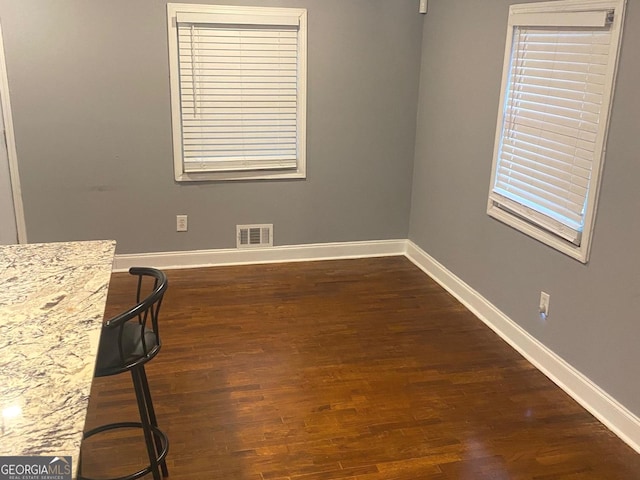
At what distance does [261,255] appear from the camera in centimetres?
493

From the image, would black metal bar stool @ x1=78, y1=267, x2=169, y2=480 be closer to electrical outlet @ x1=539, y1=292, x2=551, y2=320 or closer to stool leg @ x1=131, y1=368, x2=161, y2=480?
stool leg @ x1=131, y1=368, x2=161, y2=480

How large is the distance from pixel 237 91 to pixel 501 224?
2.15 m

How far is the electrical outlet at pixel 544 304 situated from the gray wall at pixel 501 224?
3cm

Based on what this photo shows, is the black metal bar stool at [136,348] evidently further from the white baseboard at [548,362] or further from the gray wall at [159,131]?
the gray wall at [159,131]

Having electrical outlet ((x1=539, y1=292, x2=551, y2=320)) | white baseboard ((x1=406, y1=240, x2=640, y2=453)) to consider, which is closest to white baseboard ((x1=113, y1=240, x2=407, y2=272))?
white baseboard ((x1=406, y1=240, x2=640, y2=453))

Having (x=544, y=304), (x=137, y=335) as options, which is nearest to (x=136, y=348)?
(x=137, y=335)

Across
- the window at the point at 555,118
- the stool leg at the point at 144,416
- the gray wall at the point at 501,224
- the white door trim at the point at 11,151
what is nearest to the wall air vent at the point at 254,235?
the gray wall at the point at 501,224

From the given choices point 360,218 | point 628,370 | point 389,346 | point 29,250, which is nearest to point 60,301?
point 29,250

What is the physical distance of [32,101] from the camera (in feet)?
13.9

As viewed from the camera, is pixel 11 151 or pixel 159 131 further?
pixel 159 131

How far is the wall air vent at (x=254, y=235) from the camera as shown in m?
4.86

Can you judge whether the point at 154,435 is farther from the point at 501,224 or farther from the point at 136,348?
the point at 501,224

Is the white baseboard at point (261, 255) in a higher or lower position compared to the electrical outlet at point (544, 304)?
lower

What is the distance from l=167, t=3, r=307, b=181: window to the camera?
439 cm
